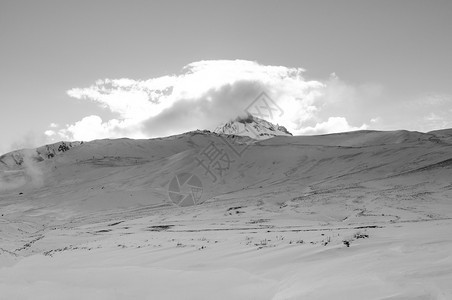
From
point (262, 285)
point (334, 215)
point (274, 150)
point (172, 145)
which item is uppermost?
point (172, 145)

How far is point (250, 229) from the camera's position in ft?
69.2

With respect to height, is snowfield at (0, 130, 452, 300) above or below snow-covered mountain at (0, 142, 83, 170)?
below

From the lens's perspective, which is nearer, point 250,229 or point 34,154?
point 250,229

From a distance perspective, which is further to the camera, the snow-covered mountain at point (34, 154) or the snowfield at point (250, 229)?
the snow-covered mountain at point (34, 154)

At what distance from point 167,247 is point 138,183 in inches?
1992

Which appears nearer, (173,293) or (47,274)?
(173,293)

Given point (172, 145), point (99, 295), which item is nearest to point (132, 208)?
point (99, 295)

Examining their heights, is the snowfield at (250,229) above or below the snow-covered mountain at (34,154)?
below

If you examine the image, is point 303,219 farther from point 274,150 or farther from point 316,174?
point 274,150

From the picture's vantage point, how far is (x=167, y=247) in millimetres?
15164

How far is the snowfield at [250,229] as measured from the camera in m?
7.52

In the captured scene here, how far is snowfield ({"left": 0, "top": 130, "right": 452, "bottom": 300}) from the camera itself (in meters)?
7.52

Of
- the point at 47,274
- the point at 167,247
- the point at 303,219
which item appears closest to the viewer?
the point at 47,274

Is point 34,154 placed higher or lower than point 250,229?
higher
